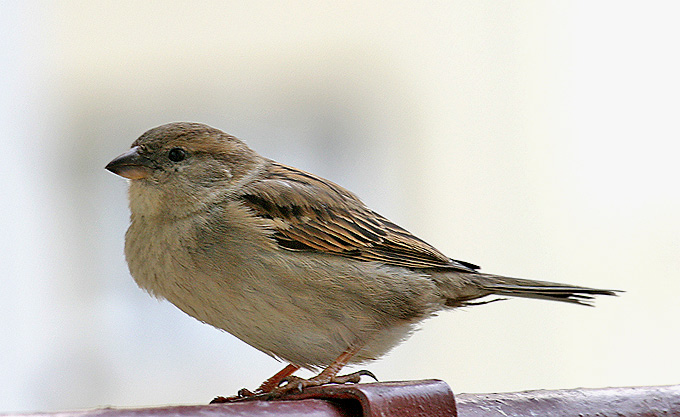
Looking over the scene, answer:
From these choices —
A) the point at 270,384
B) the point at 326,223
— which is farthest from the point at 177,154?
the point at 270,384

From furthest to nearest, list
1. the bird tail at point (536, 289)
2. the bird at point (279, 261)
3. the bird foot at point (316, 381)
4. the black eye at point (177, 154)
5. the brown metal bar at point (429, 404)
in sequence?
the black eye at point (177, 154) < the bird tail at point (536, 289) < the bird at point (279, 261) < the bird foot at point (316, 381) < the brown metal bar at point (429, 404)

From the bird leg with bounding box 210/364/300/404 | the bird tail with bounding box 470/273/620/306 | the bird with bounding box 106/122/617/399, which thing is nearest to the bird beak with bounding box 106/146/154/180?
the bird with bounding box 106/122/617/399

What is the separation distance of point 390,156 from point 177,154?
10.0 ft

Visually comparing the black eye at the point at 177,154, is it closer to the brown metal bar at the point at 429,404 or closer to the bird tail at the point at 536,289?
the bird tail at the point at 536,289

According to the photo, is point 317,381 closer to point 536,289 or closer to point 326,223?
point 326,223

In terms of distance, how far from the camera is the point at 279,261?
1884 millimetres

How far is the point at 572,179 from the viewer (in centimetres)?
498

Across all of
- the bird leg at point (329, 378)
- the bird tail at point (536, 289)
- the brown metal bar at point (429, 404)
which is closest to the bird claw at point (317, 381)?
the bird leg at point (329, 378)

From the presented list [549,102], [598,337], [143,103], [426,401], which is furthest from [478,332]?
[426,401]

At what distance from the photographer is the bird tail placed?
78.3 inches

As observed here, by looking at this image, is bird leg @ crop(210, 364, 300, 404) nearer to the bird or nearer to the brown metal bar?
the bird

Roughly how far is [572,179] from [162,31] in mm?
2442

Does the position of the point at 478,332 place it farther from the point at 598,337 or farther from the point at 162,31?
the point at 162,31

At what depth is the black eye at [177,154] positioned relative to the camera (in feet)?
6.87
